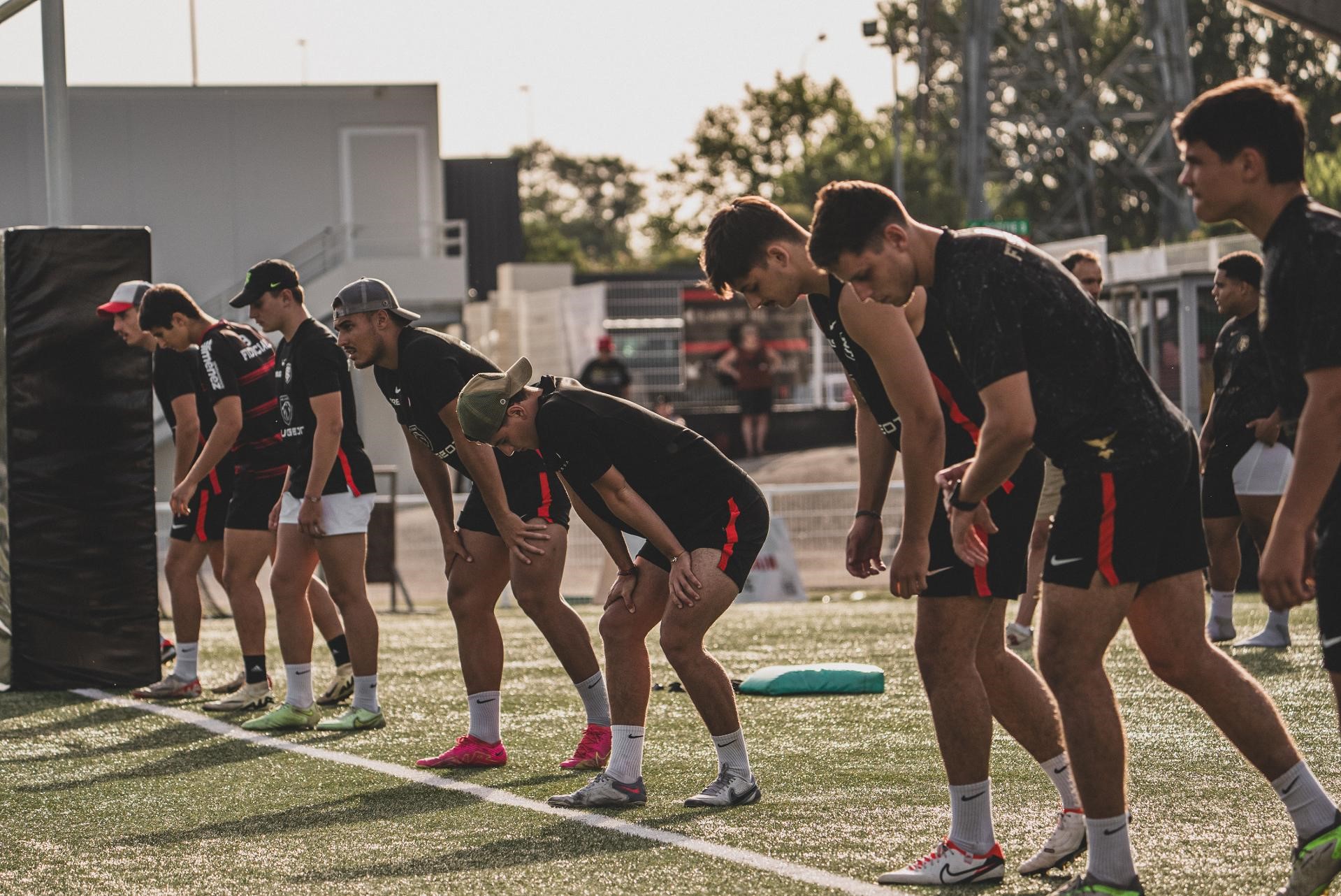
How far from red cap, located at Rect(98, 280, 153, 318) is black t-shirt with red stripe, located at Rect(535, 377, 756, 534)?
169 inches

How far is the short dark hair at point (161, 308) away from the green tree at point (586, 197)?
115511mm

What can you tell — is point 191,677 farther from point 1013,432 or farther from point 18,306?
point 1013,432

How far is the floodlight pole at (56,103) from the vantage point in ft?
35.8

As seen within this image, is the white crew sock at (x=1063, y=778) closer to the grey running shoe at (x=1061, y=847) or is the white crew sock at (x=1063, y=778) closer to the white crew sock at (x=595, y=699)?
the grey running shoe at (x=1061, y=847)

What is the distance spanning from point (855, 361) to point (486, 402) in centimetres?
147

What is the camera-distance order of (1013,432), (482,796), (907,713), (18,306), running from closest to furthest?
(1013,432) < (482,796) < (907,713) < (18,306)

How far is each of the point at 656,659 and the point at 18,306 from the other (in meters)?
4.43

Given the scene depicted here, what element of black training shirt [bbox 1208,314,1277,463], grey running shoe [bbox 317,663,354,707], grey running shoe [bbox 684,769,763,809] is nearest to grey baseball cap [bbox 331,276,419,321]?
grey running shoe [bbox 684,769,763,809]

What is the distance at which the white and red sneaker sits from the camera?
190 inches

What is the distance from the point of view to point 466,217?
4856 cm

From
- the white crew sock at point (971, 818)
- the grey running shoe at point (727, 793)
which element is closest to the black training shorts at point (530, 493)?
the grey running shoe at point (727, 793)

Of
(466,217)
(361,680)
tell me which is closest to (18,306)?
(361,680)

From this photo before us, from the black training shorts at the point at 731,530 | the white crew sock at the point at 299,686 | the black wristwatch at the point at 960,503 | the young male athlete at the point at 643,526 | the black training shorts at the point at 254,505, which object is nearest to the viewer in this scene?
the black wristwatch at the point at 960,503

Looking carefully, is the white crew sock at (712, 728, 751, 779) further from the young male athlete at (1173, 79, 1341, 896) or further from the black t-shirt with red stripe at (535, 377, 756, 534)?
the young male athlete at (1173, 79, 1341, 896)
